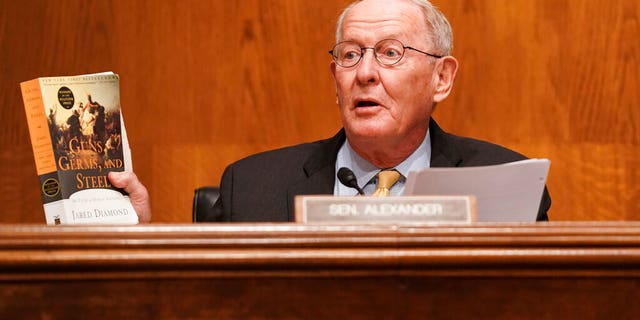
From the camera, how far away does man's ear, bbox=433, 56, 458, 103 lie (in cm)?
222

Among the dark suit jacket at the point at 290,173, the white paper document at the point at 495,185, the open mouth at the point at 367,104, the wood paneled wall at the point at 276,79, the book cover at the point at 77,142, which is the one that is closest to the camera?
the white paper document at the point at 495,185

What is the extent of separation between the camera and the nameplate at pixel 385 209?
101cm

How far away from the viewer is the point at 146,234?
0.88 metres

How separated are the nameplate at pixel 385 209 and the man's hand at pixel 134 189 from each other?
624 mm

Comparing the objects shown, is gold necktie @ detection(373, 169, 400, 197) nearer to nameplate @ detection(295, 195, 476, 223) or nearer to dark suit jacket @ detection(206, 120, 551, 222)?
dark suit jacket @ detection(206, 120, 551, 222)

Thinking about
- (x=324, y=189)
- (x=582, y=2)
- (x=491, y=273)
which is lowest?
(x=324, y=189)

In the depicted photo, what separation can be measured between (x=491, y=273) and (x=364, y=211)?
19 cm

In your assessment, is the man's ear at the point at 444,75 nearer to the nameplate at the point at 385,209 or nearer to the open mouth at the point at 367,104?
the open mouth at the point at 367,104

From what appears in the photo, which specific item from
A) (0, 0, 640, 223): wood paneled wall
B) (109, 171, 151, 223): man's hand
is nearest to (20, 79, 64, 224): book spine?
(109, 171, 151, 223): man's hand

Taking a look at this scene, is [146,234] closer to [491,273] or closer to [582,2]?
[491,273]

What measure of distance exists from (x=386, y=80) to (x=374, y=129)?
142mm

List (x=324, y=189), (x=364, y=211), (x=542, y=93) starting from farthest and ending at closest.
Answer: (x=542, y=93)
(x=324, y=189)
(x=364, y=211)

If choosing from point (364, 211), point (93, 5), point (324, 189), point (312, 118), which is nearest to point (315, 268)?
point (364, 211)

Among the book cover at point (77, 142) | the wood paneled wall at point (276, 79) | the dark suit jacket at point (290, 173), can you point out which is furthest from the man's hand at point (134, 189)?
the wood paneled wall at point (276, 79)
